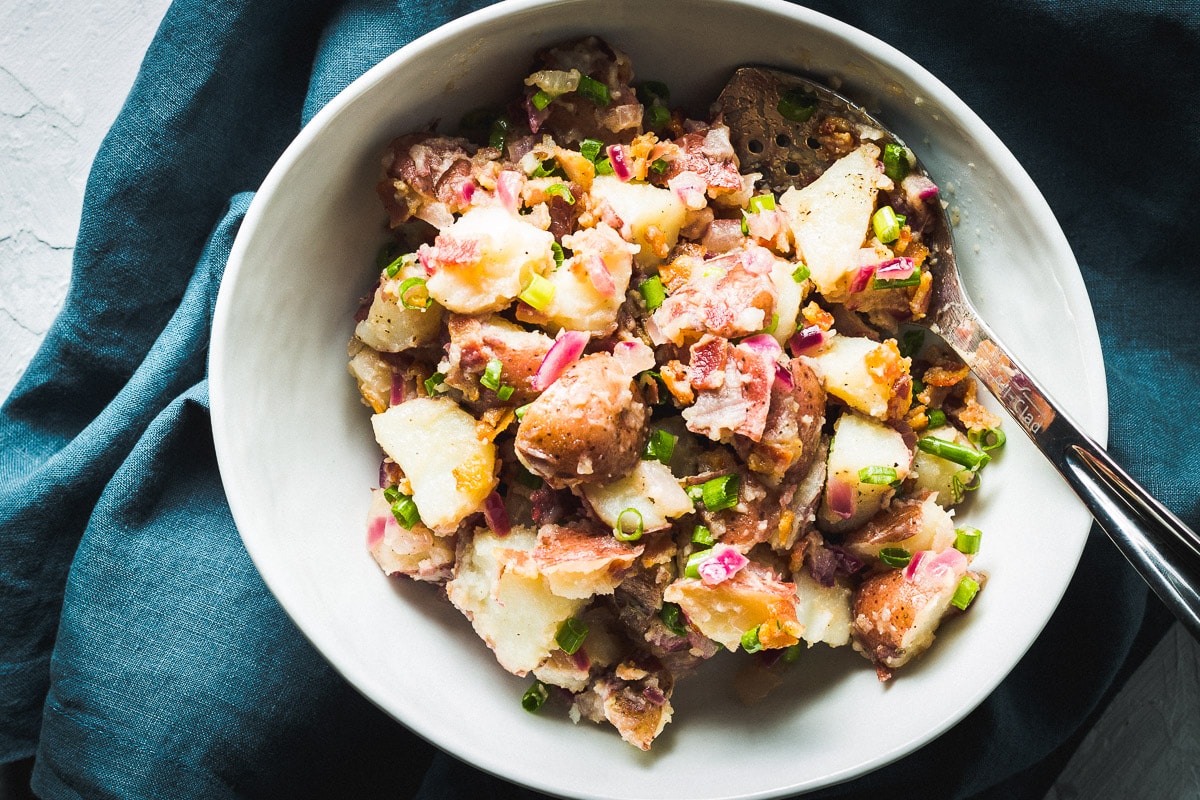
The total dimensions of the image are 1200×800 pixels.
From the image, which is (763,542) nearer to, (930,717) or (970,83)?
(930,717)

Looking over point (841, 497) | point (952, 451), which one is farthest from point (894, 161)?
point (841, 497)

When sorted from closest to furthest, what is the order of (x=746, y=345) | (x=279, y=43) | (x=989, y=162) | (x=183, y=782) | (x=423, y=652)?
1. (x=746, y=345)
2. (x=989, y=162)
3. (x=423, y=652)
4. (x=183, y=782)
5. (x=279, y=43)

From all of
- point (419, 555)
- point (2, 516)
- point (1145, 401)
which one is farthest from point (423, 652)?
point (1145, 401)

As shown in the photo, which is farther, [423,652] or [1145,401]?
[1145,401]

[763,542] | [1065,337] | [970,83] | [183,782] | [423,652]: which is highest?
[970,83]

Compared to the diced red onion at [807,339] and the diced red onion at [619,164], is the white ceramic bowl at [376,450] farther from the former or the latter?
the diced red onion at [807,339]

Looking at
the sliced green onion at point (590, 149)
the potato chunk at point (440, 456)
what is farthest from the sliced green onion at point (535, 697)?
the sliced green onion at point (590, 149)

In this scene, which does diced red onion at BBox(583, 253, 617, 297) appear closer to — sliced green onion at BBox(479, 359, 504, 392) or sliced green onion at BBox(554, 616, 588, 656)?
sliced green onion at BBox(479, 359, 504, 392)
